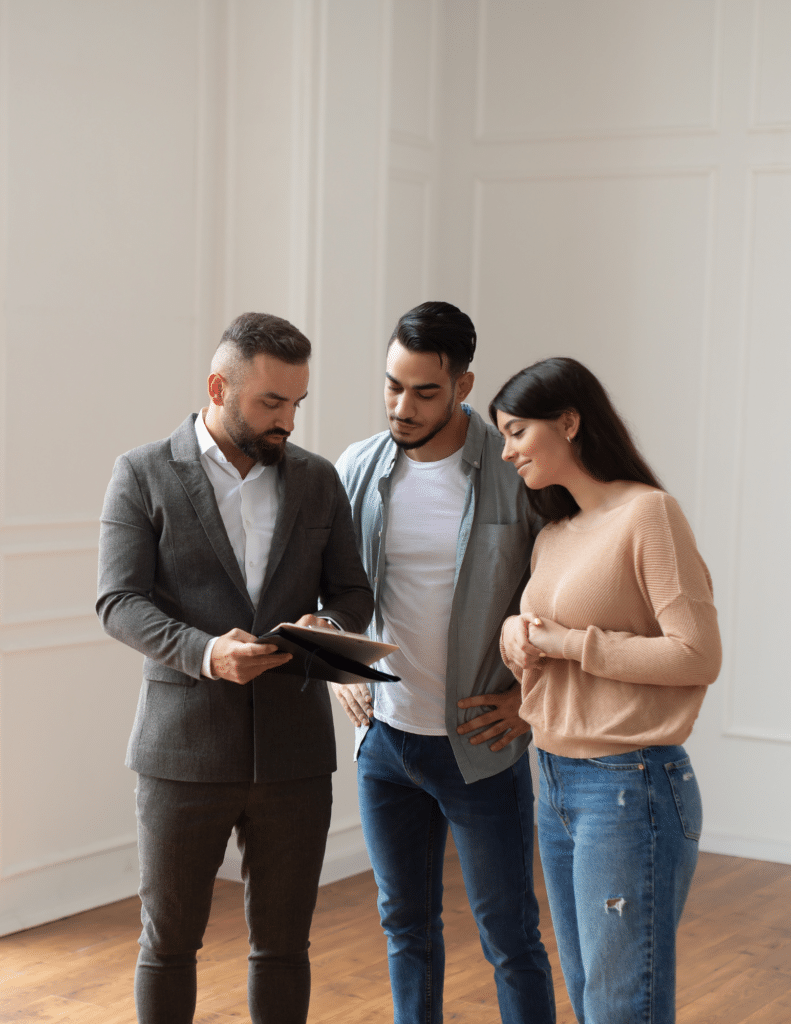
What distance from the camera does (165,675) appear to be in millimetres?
2170

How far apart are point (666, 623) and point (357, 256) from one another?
8.18 ft

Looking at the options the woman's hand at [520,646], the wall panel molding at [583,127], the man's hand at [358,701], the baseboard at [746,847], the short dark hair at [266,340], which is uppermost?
the wall panel molding at [583,127]

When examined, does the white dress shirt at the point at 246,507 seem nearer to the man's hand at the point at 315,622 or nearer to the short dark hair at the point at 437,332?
the man's hand at the point at 315,622

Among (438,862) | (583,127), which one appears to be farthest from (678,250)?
(438,862)

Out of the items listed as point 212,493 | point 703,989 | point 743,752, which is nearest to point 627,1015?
point 212,493

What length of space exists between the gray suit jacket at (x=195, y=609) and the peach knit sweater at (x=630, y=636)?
1.43 feet

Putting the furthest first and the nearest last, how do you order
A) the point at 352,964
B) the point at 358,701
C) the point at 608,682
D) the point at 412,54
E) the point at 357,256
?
the point at 412,54 → the point at 357,256 → the point at 352,964 → the point at 358,701 → the point at 608,682

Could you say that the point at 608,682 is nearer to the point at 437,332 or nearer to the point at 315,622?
the point at 315,622

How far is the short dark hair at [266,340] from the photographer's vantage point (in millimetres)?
2129

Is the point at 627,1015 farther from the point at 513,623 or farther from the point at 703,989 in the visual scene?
the point at 703,989

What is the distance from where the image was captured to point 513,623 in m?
2.01

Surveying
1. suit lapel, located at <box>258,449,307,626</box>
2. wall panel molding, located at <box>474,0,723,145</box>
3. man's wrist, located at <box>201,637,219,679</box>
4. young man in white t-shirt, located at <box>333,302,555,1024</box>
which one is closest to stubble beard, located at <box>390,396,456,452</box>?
young man in white t-shirt, located at <box>333,302,555,1024</box>

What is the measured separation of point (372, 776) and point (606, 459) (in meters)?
0.79

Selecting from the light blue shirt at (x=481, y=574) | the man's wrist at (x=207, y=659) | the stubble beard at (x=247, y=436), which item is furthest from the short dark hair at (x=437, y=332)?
the man's wrist at (x=207, y=659)
